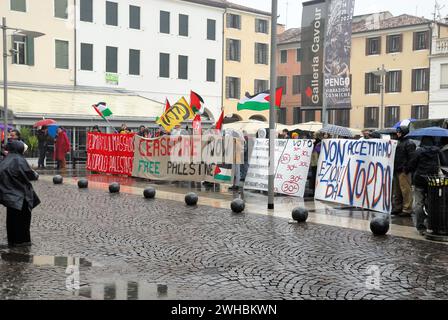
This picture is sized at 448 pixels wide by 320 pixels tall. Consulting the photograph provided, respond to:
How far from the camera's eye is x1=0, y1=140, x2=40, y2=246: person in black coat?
859 cm

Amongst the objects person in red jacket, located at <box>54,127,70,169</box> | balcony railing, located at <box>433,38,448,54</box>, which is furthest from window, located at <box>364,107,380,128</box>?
person in red jacket, located at <box>54,127,70,169</box>

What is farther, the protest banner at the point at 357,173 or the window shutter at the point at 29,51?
the window shutter at the point at 29,51

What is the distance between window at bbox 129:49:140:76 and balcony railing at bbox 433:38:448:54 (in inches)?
930

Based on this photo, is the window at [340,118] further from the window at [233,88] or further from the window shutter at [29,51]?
the window shutter at [29,51]

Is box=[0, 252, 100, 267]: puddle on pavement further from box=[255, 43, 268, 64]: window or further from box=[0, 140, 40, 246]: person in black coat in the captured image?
box=[255, 43, 268, 64]: window

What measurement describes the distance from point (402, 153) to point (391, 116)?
40.6m

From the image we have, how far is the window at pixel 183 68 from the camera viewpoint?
45156 millimetres

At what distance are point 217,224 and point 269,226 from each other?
0.96 metres

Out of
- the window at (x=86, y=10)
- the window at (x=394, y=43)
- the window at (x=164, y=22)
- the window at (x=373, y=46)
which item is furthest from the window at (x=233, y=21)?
the window at (x=86, y=10)

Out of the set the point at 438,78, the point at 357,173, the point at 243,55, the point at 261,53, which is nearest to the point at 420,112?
the point at 438,78

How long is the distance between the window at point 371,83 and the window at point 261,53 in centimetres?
918

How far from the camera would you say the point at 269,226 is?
10703 millimetres

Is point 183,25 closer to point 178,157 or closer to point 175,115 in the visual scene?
point 175,115
